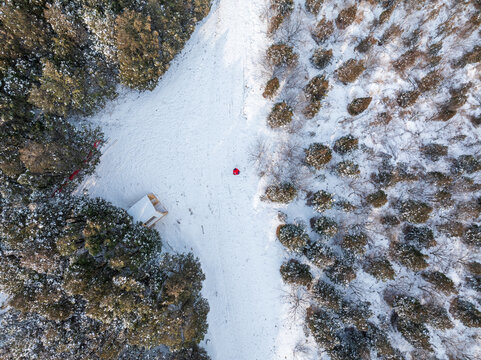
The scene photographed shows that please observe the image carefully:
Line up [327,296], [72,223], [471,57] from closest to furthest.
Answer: [72,223], [327,296], [471,57]

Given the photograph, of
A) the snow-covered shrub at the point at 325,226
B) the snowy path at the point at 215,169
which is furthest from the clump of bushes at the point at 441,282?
the snowy path at the point at 215,169

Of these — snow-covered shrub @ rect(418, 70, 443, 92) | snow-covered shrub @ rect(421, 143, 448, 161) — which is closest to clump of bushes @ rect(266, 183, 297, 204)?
snow-covered shrub @ rect(421, 143, 448, 161)

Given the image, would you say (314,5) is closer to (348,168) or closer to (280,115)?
(280,115)

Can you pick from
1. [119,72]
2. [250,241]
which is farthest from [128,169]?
[250,241]

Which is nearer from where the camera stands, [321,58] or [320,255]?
[320,255]

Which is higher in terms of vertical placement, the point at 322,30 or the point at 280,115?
the point at 322,30

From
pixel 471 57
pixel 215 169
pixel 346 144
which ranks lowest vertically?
pixel 471 57

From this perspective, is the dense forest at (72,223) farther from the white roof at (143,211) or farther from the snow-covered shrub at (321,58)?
the snow-covered shrub at (321,58)

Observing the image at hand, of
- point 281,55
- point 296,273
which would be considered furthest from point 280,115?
point 296,273
